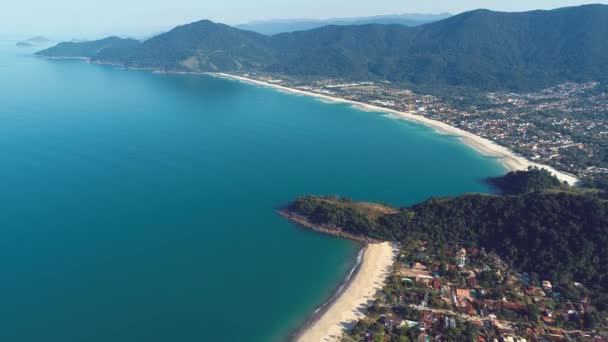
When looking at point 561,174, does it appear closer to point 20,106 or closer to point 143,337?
point 143,337

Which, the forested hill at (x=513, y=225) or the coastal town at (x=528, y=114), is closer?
the forested hill at (x=513, y=225)

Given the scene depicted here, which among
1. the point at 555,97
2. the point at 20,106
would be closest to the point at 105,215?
the point at 20,106

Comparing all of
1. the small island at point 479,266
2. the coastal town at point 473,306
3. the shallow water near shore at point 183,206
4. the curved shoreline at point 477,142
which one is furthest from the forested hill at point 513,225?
the curved shoreline at point 477,142

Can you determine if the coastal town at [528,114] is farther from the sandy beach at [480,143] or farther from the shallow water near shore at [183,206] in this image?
the shallow water near shore at [183,206]

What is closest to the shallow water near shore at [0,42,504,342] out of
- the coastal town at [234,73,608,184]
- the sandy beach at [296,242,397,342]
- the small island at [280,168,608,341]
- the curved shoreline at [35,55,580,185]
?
the sandy beach at [296,242,397,342]

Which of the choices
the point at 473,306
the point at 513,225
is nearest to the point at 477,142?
the point at 513,225

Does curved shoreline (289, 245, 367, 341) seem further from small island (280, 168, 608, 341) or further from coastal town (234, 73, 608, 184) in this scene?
coastal town (234, 73, 608, 184)
